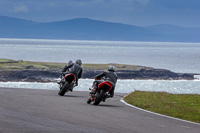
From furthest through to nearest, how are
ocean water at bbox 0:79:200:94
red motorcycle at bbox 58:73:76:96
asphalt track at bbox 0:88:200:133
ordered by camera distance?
ocean water at bbox 0:79:200:94, red motorcycle at bbox 58:73:76:96, asphalt track at bbox 0:88:200:133

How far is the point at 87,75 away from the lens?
139750 mm

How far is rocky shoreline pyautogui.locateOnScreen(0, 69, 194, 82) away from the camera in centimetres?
12438

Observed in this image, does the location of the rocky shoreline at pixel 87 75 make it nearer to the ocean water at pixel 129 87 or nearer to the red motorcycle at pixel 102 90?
the ocean water at pixel 129 87

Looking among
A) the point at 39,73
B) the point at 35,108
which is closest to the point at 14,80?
the point at 39,73

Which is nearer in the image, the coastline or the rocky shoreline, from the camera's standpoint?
the rocky shoreline

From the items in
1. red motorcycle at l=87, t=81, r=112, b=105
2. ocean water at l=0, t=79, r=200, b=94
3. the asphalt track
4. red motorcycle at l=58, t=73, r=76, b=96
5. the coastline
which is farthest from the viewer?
the coastline

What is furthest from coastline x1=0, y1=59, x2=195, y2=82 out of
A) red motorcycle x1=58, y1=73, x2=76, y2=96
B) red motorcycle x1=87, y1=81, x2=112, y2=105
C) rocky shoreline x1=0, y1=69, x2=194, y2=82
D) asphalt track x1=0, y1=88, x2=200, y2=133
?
asphalt track x1=0, y1=88, x2=200, y2=133

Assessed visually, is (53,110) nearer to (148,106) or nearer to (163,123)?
(163,123)

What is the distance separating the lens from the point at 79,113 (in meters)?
15.3

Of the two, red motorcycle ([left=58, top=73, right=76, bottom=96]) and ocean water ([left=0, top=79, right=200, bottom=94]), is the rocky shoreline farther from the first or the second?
red motorcycle ([left=58, top=73, right=76, bottom=96])

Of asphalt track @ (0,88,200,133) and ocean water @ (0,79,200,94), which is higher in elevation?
asphalt track @ (0,88,200,133)

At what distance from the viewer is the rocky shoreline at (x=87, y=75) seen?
124375 millimetres

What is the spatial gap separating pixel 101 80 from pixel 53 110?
3.78 metres

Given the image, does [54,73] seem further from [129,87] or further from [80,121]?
[80,121]
